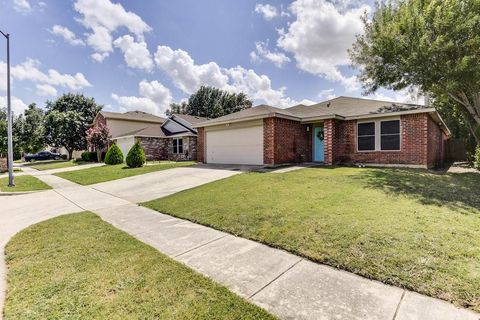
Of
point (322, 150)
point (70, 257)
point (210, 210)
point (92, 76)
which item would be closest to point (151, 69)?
point (92, 76)

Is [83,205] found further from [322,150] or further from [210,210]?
[322,150]

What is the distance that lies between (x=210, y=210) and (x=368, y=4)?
13546 millimetres

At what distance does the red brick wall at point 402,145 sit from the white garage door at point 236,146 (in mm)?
4292

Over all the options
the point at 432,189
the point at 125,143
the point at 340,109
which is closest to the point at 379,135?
the point at 340,109

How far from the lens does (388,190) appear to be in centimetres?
664

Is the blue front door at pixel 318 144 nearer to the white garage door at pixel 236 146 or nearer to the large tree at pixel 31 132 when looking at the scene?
the white garage door at pixel 236 146

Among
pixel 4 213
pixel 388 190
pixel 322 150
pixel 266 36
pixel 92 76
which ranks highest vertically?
pixel 266 36

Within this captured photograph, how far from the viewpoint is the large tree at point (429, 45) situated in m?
9.64

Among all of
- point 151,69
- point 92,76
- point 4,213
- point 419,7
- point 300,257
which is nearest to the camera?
point 300,257

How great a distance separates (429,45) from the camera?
9992 mm

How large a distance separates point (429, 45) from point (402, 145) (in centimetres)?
434

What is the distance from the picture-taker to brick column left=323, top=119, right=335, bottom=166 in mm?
12617

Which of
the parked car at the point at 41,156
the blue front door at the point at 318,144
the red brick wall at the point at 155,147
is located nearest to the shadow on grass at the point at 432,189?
the blue front door at the point at 318,144

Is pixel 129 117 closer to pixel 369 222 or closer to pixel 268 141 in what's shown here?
pixel 268 141
